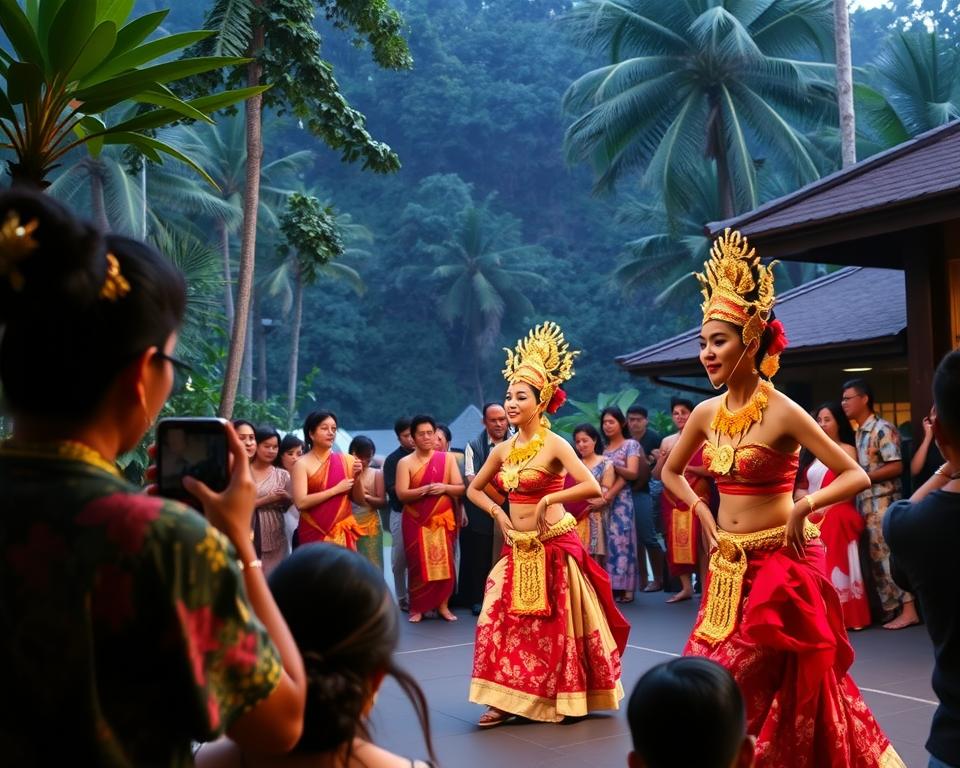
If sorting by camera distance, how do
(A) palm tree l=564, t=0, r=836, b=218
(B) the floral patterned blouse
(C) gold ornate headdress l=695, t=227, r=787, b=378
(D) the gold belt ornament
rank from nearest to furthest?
(B) the floral patterned blouse < (D) the gold belt ornament < (C) gold ornate headdress l=695, t=227, r=787, b=378 < (A) palm tree l=564, t=0, r=836, b=218

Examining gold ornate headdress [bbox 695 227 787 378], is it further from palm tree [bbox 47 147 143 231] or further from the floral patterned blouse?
palm tree [bbox 47 147 143 231]

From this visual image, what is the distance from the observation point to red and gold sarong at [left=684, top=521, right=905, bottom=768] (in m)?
4.38

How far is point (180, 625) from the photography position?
1.46m

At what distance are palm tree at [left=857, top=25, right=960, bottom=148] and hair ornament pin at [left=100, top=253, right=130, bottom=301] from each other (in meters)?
25.8

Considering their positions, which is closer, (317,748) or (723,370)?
(317,748)

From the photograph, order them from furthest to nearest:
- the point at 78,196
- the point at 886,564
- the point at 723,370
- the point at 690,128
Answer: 1. the point at 78,196
2. the point at 690,128
3. the point at 886,564
4. the point at 723,370

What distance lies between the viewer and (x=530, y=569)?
6.22 m

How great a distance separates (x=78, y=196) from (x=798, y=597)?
29821 millimetres

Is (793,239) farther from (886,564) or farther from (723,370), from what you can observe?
(723,370)

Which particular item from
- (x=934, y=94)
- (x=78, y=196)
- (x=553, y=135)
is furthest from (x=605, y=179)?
(x=553, y=135)

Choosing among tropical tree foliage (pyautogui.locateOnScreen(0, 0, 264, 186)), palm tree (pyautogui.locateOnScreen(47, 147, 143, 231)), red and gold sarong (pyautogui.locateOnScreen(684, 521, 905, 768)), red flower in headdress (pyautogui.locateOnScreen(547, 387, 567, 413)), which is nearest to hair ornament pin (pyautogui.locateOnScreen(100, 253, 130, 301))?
tropical tree foliage (pyautogui.locateOnScreen(0, 0, 264, 186))

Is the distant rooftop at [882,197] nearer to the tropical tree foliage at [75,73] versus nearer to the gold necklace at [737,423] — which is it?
the gold necklace at [737,423]

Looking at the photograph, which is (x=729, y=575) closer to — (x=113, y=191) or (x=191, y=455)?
(x=191, y=455)

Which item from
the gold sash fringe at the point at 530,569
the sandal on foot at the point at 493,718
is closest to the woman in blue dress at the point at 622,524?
the gold sash fringe at the point at 530,569
